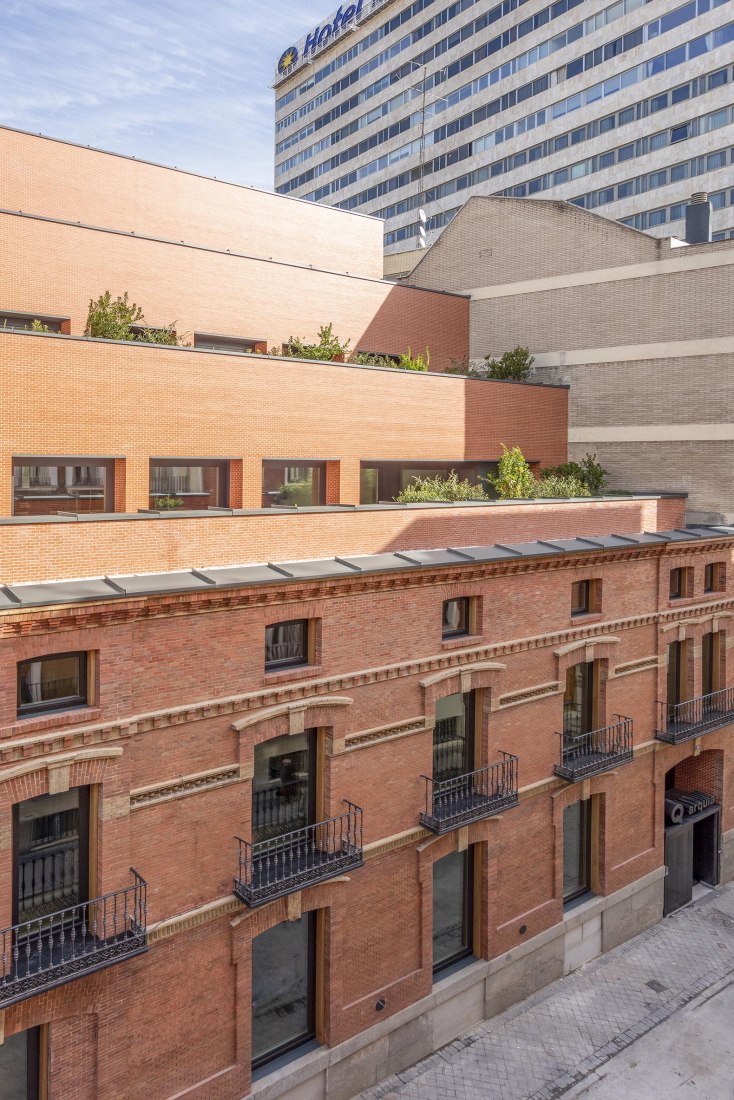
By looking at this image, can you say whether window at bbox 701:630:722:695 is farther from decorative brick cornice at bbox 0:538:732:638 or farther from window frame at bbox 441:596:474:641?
window frame at bbox 441:596:474:641

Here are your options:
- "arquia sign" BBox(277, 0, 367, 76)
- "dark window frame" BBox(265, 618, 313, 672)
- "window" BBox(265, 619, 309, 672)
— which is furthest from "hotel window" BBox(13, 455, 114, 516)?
"arquia sign" BBox(277, 0, 367, 76)

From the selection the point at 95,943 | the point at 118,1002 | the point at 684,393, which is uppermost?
the point at 684,393

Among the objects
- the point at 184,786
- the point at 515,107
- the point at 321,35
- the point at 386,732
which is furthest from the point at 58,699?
the point at 321,35

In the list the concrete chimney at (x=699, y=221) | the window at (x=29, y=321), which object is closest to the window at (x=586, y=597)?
the concrete chimney at (x=699, y=221)

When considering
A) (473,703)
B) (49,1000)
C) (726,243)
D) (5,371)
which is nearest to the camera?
(49,1000)

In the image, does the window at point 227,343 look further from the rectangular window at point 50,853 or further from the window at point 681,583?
the rectangular window at point 50,853

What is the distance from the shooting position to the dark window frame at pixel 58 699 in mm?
11898

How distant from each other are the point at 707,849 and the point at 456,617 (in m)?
14.1

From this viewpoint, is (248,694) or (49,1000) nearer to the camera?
(49,1000)

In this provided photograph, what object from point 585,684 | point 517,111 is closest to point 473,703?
point 585,684

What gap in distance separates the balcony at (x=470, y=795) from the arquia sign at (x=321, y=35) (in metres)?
78.1

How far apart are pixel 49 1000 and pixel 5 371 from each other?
11403 millimetres

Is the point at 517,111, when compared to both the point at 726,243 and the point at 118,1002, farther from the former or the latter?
the point at 118,1002

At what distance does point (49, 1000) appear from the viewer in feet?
39.7
